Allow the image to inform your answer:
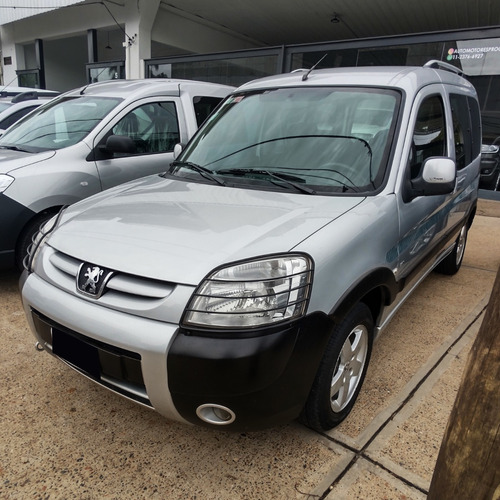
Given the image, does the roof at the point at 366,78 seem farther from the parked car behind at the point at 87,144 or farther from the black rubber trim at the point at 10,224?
the black rubber trim at the point at 10,224

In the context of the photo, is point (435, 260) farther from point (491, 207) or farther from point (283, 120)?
point (491, 207)

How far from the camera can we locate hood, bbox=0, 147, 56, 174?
3578mm

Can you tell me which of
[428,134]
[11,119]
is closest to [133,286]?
[428,134]

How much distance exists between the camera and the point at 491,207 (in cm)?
780

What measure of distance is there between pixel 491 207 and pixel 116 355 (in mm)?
7910

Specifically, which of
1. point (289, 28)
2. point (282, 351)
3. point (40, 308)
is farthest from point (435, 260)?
point (289, 28)

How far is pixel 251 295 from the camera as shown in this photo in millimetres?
1667

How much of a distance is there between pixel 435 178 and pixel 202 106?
11.0 feet

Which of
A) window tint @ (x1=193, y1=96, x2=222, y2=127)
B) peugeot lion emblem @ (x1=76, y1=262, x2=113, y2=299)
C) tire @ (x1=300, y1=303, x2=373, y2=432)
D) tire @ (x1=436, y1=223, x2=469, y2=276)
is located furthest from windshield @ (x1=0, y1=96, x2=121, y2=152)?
tire @ (x1=436, y1=223, x2=469, y2=276)

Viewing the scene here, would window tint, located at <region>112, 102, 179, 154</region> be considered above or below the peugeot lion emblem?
above

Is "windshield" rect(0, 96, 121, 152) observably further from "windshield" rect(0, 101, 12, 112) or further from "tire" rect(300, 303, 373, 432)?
"windshield" rect(0, 101, 12, 112)

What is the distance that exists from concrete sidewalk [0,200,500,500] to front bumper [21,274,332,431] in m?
0.33

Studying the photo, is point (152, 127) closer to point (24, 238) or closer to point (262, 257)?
point (24, 238)

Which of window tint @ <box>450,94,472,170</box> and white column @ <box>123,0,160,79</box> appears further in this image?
white column @ <box>123,0,160,79</box>
